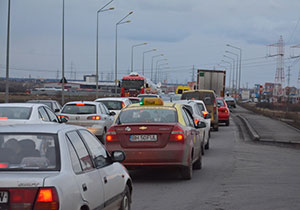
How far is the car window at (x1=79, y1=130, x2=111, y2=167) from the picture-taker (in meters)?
7.06

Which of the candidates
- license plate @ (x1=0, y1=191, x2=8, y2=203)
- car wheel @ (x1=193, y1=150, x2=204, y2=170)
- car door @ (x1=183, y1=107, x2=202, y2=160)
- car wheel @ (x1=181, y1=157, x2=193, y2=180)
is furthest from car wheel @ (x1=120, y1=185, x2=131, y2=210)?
car wheel @ (x1=193, y1=150, x2=204, y2=170)

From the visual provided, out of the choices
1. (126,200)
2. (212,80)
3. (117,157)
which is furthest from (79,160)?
(212,80)

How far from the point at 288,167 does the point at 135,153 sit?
509 cm

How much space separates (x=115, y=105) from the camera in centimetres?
2822

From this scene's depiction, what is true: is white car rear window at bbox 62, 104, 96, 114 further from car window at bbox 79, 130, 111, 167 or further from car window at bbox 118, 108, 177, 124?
car window at bbox 79, 130, 111, 167

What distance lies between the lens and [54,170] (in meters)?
5.84

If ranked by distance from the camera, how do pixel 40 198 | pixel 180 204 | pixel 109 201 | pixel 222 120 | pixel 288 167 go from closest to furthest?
1. pixel 40 198
2. pixel 109 201
3. pixel 180 204
4. pixel 288 167
5. pixel 222 120

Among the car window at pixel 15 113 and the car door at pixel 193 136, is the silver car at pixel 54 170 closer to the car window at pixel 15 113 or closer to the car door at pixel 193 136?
the car door at pixel 193 136

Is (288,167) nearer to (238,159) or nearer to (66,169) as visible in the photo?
(238,159)

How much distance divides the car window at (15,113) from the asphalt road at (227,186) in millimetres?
3861

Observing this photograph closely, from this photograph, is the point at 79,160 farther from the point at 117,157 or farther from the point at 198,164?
the point at 198,164

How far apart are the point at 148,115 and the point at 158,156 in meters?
1.14

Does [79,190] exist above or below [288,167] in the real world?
above

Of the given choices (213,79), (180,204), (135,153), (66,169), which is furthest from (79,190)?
(213,79)
